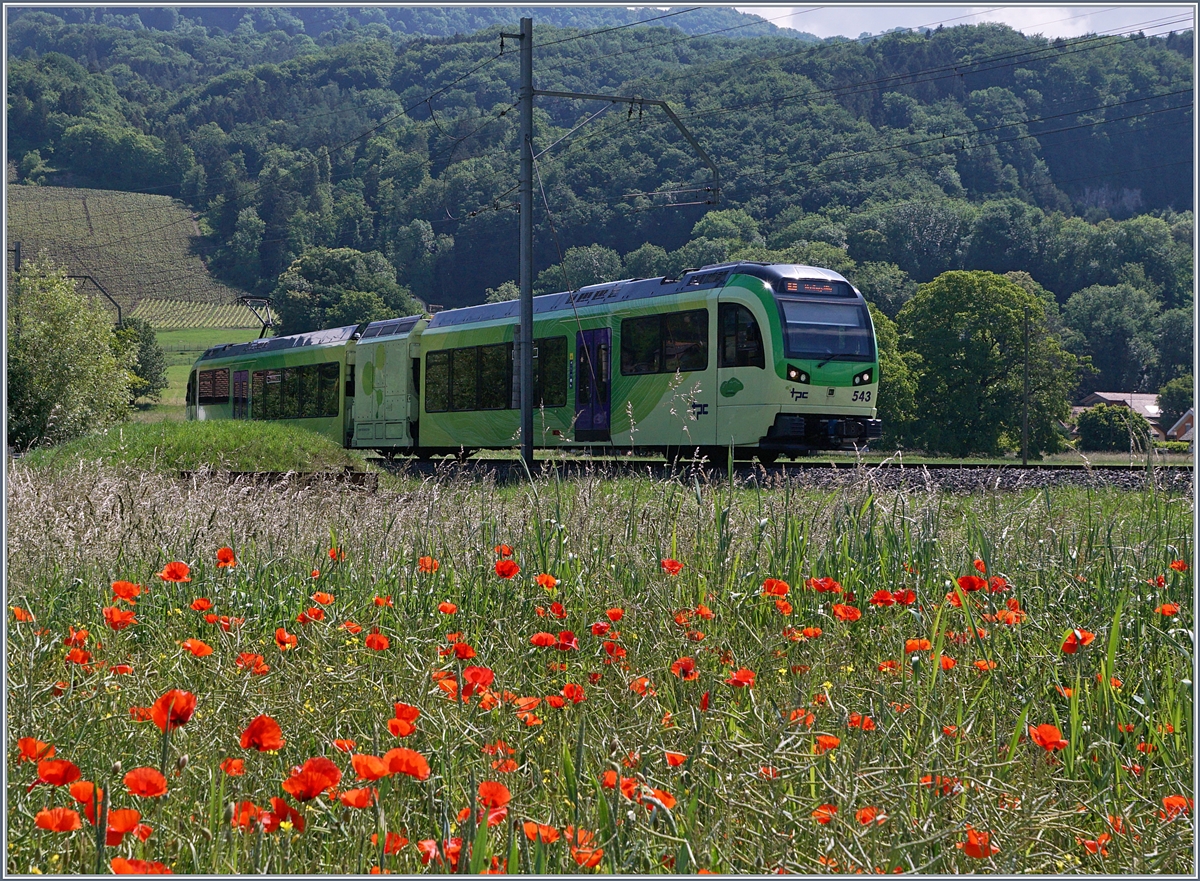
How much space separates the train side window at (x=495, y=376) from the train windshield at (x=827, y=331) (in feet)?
20.0

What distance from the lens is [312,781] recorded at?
1857 millimetres

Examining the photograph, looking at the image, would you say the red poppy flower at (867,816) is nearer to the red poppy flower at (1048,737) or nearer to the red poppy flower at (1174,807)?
the red poppy flower at (1048,737)

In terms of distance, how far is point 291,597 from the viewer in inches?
Answer: 177

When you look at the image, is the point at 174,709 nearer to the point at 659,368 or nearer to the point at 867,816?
the point at 867,816

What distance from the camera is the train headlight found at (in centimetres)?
1600

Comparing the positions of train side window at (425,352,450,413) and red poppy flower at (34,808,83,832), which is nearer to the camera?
red poppy flower at (34,808,83,832)

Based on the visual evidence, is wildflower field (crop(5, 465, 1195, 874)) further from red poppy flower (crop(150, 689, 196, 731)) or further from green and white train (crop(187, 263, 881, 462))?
→ green and white train (crop(187, 263, 881, 462))

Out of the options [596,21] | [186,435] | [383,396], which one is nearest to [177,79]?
[596,21]

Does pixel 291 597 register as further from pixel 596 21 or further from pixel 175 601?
pixel 596 21

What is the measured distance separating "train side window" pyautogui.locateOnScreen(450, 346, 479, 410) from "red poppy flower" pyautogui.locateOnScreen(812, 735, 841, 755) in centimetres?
1885

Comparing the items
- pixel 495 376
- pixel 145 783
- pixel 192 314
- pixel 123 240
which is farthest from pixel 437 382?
pixel 123 240

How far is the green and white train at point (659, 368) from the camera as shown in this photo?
16.1m

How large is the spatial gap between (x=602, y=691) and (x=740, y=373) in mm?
13260

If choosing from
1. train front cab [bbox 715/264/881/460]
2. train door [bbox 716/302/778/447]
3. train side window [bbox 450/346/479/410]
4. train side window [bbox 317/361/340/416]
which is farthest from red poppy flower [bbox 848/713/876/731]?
train side window [bbox 317/361/340/416]
